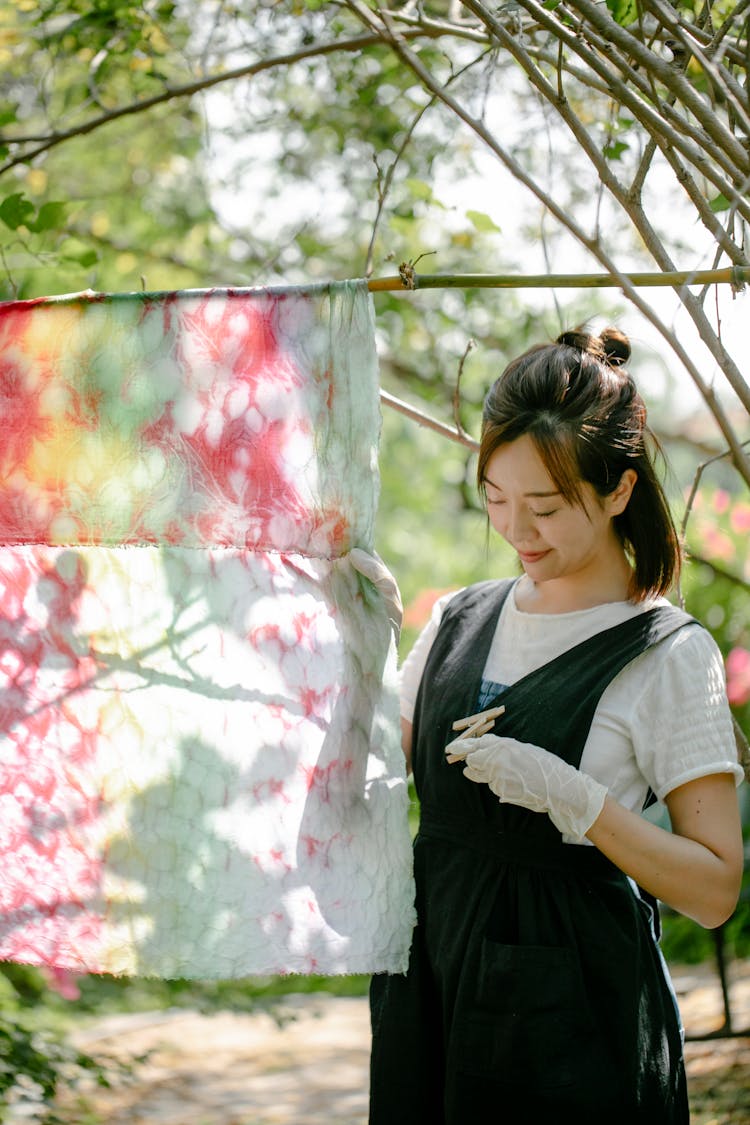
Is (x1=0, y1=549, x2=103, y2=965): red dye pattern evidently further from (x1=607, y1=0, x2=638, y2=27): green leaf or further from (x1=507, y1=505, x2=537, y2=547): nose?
(x1=607, y1=0, x2=638, y2=27): green leaf

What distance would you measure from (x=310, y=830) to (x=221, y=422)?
0.53 m

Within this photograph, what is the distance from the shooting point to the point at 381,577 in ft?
4.68

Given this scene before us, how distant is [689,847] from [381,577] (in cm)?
50

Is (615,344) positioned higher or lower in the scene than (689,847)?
higher

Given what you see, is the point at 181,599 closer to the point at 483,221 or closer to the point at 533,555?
the point at 533,555

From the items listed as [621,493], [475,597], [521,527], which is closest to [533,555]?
[521,527]

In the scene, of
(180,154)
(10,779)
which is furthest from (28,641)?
(180,154)

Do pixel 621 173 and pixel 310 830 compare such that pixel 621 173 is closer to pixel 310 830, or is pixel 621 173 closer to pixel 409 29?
pixel 409 29

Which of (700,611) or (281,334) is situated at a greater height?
(700,611)

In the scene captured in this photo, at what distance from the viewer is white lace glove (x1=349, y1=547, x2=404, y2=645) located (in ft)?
4.69

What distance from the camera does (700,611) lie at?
152 inches

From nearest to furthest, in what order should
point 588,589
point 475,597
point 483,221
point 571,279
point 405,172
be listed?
point 571,279, point 588,589, point 475,597, point 483,221, point 405,172

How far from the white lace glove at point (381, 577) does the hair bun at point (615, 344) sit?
0.48 meters

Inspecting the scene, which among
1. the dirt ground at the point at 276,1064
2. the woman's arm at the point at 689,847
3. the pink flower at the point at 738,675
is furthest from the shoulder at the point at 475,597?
the pink flower at the point at 738,675
